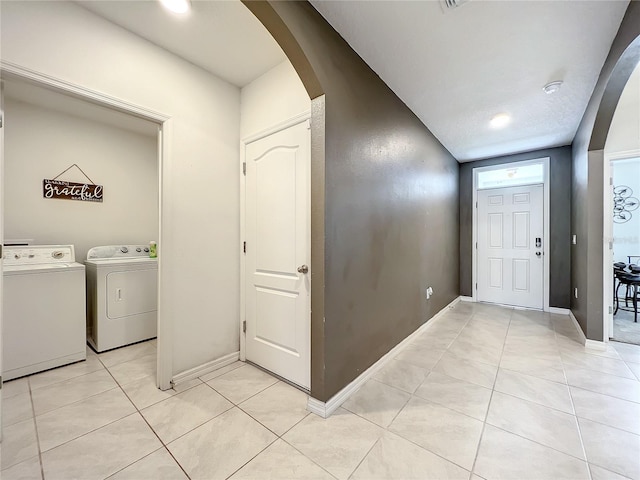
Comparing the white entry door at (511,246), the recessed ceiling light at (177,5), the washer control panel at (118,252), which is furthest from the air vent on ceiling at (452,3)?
the washer control panel at (118,252)

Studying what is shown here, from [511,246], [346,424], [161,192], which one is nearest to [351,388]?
[346,424]

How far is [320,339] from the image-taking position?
1.63 meters

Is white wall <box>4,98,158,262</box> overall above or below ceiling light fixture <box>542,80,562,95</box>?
below

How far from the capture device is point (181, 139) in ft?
6.61

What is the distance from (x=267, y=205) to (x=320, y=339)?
1.16m

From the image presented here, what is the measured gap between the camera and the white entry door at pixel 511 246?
3.98 meters

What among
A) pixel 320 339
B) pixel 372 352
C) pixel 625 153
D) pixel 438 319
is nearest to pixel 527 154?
pixel 625 153

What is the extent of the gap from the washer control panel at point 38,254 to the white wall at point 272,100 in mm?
2238

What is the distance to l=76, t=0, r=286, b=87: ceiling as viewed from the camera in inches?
62.9

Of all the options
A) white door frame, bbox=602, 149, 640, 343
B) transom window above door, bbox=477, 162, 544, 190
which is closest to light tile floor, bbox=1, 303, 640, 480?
white door frame, bbox=602, 149, 640, 343

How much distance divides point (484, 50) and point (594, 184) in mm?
1865

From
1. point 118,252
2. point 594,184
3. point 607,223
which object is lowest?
point 118,252

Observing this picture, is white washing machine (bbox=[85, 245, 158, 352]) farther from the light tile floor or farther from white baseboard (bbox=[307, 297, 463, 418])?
white baseboard (bbox=[307, 297, 463, 418])

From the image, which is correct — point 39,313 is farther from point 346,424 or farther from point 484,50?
point 484,50
